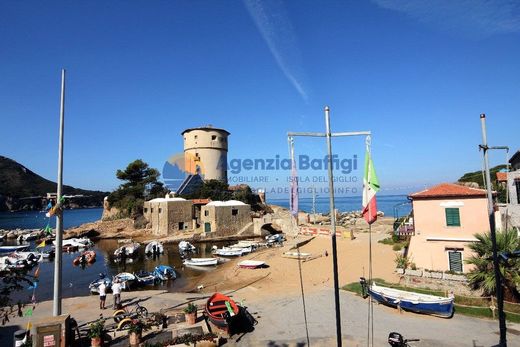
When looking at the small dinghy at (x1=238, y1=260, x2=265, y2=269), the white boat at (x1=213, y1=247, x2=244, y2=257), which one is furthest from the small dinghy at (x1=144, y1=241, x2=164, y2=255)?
the small dinghy at (x1=238, y1=260, x2=265, y2=269)

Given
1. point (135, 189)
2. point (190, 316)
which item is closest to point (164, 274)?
point (190, 316)

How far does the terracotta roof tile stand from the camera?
15065 millimetres

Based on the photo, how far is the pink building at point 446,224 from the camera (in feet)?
49.4

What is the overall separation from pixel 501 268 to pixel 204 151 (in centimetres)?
5019

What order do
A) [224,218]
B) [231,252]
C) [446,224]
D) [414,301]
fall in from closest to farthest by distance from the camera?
[414,301] < [446,224] < [231,252] < [224,218]

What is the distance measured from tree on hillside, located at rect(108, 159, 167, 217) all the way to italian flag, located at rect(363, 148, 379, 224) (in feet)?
162

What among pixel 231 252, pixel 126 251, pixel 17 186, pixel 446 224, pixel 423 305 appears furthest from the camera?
pixel 17 186

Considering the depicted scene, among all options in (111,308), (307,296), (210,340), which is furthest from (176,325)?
(307,296)

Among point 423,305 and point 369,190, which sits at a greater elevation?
point 369,190

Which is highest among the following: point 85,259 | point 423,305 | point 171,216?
point 171,216

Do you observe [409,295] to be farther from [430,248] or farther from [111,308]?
[111,308]

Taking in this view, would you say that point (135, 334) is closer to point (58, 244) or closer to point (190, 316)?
point (190, 316)

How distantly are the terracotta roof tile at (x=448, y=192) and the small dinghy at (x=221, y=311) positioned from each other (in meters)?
10.8

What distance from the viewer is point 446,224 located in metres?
15.6
